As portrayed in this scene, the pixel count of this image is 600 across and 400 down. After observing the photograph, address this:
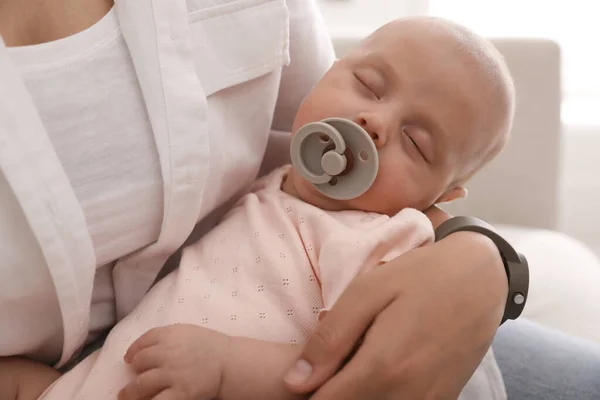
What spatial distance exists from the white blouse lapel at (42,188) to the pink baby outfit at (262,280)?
3.4 inches

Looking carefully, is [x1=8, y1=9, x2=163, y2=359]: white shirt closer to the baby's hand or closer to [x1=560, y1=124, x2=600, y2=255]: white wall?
the baby's hand

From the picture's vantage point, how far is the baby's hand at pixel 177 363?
458 mm

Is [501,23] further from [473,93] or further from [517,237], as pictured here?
[473,93]

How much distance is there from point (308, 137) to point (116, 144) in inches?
8.2

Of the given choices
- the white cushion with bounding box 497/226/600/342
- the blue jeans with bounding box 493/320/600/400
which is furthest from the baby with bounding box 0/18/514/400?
the white cushion with bounding box 497/226/600/342

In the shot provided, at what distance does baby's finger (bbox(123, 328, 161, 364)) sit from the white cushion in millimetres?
800

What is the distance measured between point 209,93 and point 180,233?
14 centimetres

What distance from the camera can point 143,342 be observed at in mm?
487

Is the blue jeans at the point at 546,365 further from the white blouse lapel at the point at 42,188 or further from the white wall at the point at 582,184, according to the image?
the white wall at the point at 582,184

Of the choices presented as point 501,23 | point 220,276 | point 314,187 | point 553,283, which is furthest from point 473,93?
point 501,23

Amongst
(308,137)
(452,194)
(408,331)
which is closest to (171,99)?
(308,137)

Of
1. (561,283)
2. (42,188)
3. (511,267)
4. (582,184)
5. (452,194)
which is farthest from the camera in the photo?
(582,184)

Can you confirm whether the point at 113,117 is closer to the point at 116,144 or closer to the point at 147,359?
the point at 116,144

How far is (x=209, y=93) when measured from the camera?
1.83 ft
